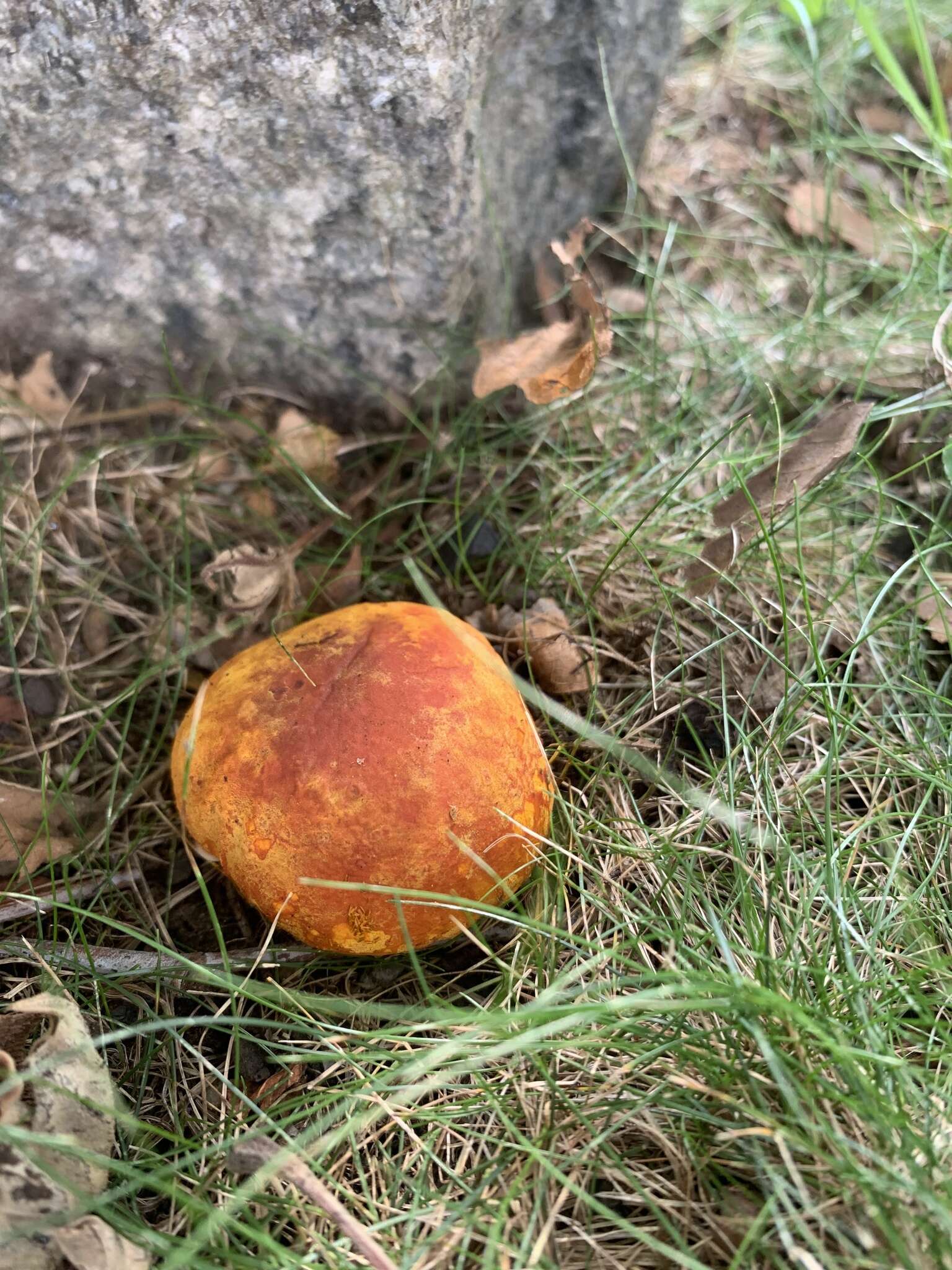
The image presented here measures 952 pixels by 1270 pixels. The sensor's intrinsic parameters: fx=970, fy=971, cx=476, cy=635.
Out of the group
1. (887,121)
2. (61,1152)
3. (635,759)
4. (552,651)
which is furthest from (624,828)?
(887,121)

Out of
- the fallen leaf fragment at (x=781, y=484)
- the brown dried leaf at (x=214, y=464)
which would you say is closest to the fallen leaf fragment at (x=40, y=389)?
the brown dried leaf at (x=214, y=464)

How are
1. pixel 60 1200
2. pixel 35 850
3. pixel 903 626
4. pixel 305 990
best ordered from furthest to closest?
pixel 903 626 → pixel 35 850 → pixel 305 990 → pixel 60 1200

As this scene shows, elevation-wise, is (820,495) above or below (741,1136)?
above

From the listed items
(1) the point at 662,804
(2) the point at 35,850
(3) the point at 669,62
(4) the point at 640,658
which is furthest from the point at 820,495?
(2) the point at 35,850

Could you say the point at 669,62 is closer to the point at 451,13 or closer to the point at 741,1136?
the point at 451,13

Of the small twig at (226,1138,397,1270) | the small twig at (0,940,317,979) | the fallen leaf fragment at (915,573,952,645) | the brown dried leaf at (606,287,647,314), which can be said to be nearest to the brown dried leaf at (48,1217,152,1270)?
the small twig at (226,1138,397,1270)

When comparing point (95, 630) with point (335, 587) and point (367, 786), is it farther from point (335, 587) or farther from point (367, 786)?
point (367, 786)
